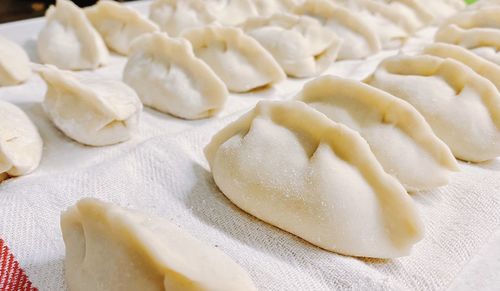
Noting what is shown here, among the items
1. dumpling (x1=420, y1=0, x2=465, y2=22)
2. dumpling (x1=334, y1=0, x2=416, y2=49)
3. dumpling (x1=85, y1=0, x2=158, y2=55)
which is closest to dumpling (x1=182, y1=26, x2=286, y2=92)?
dumpling (x1=85, y1=0, x2=158, y2=55)

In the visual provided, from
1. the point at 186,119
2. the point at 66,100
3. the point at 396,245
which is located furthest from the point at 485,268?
the point at 66,100

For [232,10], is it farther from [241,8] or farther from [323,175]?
[323,175]

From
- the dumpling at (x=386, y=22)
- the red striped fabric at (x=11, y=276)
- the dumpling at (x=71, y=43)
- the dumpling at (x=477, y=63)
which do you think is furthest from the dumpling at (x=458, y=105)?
the dumpling at (x=71, y=43)

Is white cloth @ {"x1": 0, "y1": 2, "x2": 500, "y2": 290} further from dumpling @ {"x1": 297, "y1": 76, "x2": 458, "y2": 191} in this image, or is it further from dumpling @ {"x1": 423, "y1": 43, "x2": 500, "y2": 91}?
dumpling @ {"x1": 423, "y1": 43, "x2": 500, "y2": 91}

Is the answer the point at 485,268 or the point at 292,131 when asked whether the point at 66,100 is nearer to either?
the point at 292,131

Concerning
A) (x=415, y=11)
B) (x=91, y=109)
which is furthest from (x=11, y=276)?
(x=415, y=11)
